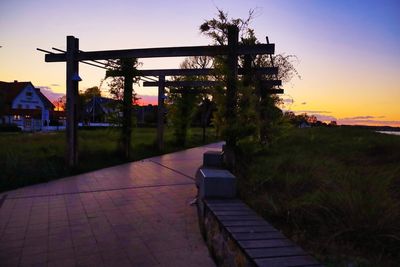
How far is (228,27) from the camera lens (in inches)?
321

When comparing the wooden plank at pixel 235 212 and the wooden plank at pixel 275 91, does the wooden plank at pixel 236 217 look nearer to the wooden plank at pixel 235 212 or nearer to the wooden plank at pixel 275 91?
the wooden plank at pixel 235 212

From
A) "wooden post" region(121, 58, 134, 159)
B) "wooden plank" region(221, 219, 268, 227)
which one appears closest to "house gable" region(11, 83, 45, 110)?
"wooden post" region(121, 58, 134, 159)

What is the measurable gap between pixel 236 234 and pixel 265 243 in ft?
1.03

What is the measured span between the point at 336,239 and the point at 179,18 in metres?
8.13

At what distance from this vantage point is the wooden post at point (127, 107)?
13.5 metres

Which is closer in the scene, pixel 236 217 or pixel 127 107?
pixel 236 217

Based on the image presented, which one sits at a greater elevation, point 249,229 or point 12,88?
point 12,88

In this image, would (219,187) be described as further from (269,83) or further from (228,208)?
(269,83)

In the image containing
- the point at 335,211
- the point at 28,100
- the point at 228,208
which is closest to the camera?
the point at 335,211

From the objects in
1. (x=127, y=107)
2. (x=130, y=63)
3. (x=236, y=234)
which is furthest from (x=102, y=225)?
(x=130, y=63)

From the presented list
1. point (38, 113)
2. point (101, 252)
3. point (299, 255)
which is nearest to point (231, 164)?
point (101, 252)

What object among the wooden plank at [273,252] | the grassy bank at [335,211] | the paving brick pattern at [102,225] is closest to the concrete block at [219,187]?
the grassy bank at [335,211]

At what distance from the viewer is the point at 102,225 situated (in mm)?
5473

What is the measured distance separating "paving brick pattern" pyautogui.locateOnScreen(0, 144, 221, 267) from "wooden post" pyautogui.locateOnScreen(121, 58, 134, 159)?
4.39m
